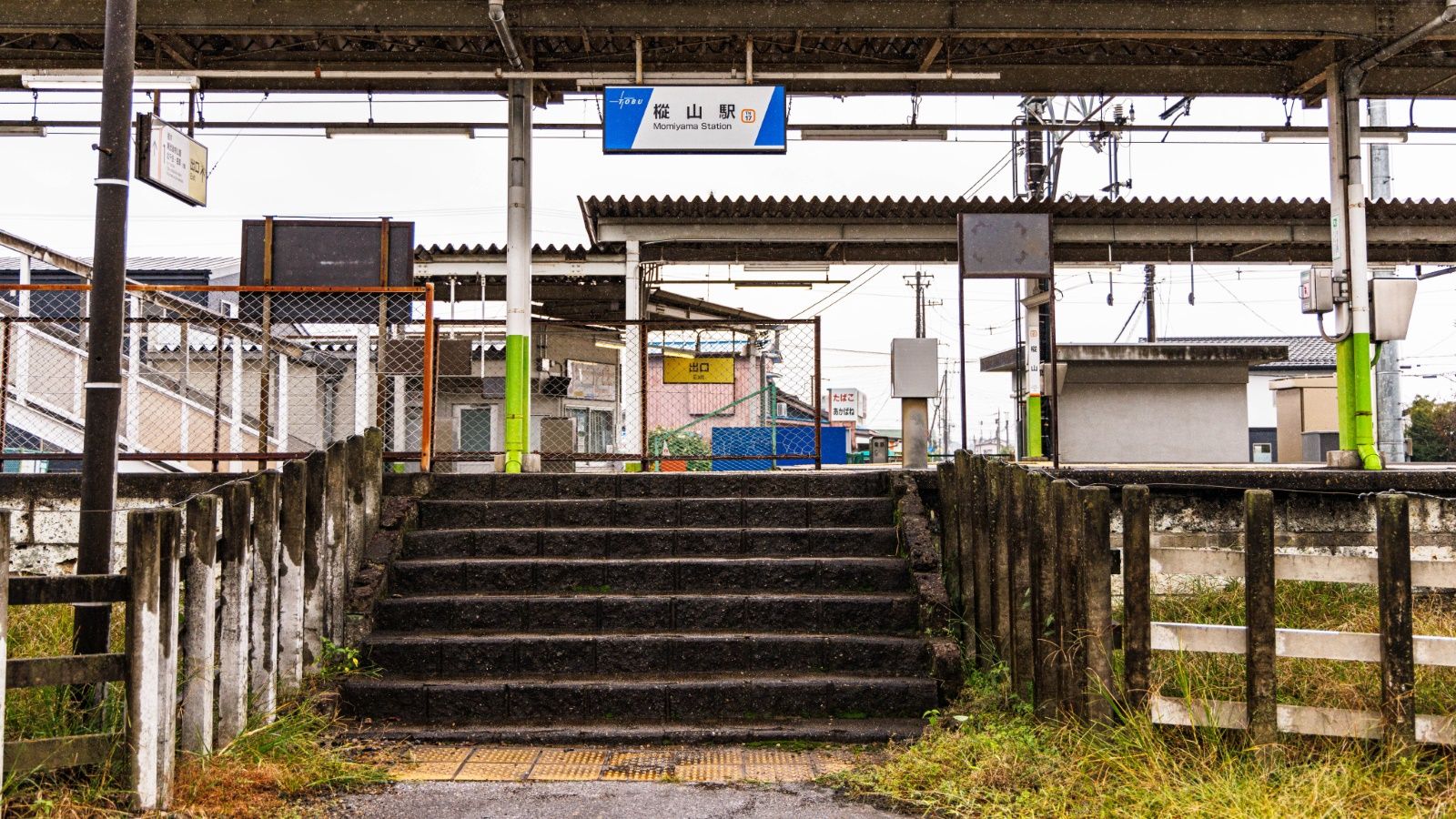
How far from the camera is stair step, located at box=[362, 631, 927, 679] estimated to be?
18.1ft

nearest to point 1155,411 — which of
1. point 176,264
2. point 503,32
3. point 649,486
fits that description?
point 649,486

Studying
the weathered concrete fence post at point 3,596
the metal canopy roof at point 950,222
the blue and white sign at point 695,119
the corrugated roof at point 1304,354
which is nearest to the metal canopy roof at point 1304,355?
the corrugated roof at point 1304,354

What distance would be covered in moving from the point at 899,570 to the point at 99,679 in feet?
13.4

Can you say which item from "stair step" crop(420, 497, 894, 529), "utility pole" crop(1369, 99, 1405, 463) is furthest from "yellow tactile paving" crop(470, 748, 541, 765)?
"utility pole" crop(1369, 99, 1405, 463)

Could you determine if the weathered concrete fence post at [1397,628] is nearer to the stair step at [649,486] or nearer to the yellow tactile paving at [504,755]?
the stair step at [649,486]

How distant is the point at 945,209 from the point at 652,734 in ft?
29.2

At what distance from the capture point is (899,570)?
20.2 feet

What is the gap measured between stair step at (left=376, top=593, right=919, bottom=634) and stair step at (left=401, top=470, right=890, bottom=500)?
1289mm

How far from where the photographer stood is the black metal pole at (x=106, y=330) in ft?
13.7

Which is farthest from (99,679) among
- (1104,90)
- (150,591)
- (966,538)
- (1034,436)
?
(1034,436)

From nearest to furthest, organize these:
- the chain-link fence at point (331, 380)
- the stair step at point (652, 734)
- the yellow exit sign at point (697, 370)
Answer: the stair step at point (652, 734) < the chain-link fence at point (331, 380) < the yellow exit sign at point (697, 370)

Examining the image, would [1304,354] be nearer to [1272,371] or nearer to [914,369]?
[1272,371]

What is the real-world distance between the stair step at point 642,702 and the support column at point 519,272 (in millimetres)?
3843

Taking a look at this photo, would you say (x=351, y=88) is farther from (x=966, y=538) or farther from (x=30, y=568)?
(x=966, y=538)
